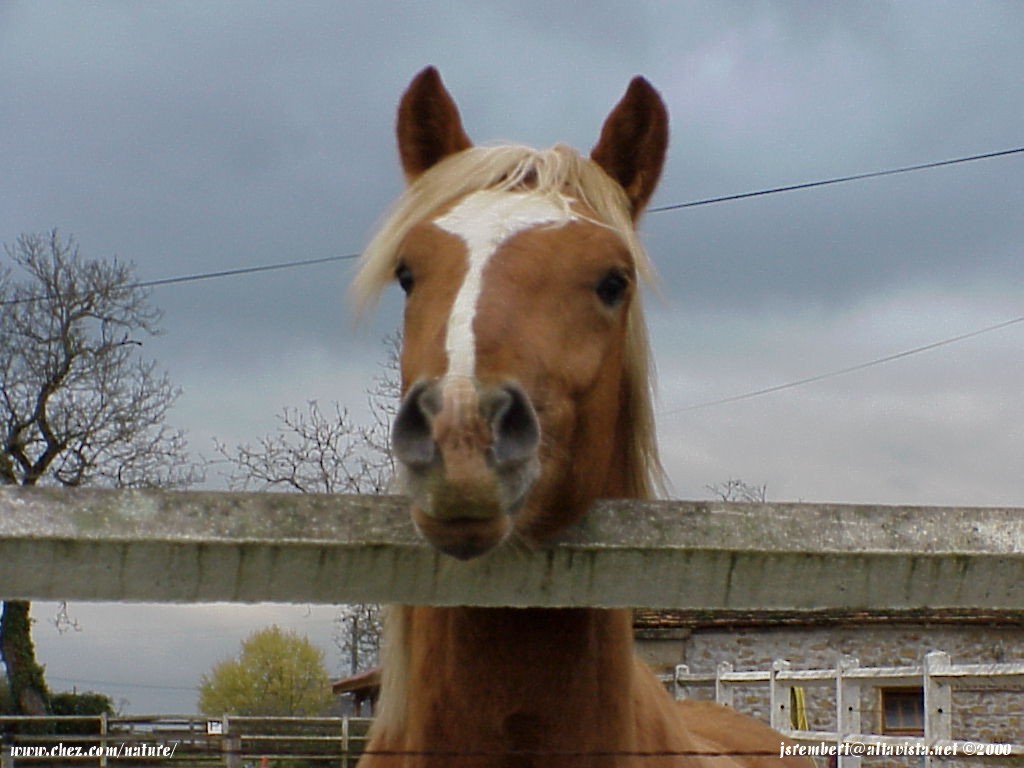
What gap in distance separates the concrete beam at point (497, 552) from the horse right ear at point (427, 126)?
1.34 metres

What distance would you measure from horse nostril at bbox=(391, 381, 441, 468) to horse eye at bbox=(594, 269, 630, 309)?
632mm

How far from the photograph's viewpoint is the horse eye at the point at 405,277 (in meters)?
2.38

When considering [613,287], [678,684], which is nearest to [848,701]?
[678,684]

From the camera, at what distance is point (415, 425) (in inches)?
69.6

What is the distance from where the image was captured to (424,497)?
5.61ft

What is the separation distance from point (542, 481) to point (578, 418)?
254 millimetres

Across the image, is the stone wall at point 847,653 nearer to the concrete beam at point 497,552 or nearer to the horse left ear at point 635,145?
the horse left ear at point 635,145

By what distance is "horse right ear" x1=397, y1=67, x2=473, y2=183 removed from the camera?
283 cm

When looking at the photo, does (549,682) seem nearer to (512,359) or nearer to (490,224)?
(512,359)

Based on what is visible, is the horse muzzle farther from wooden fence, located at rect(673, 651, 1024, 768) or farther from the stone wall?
the stone wall

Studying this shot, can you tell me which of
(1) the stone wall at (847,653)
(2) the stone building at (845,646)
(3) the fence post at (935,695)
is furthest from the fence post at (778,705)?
(3) the fence post at (935,695)

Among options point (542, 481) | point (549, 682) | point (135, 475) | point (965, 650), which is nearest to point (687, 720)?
point (549, 682)

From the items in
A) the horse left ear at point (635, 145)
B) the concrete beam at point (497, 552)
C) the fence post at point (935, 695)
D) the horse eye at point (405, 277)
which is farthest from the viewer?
the fence post at point (935, 695)

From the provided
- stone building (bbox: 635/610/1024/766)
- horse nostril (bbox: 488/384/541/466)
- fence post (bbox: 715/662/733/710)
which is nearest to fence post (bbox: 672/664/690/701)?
stone building (bbox: 635/610/1024/766)
